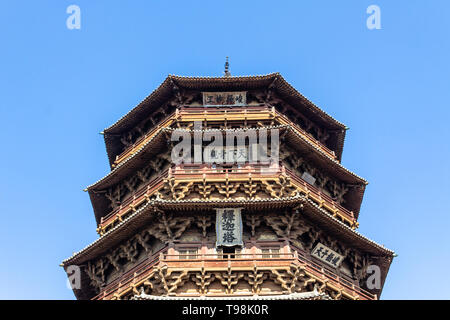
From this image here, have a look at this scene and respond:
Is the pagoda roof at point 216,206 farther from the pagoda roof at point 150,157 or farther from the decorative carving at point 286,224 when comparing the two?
the pagoda roof at point 150,157

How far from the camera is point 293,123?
25.9 metres

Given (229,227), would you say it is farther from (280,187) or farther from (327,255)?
(327,255)

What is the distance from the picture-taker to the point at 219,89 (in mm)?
25531

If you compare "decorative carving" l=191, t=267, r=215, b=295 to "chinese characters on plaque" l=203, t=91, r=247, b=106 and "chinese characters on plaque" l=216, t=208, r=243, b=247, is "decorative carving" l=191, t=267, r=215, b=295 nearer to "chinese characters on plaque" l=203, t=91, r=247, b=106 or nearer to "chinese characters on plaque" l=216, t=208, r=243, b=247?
"chinese characters on plaque" l=216, t=208, r=243, b=247

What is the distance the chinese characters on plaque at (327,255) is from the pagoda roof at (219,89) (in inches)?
249

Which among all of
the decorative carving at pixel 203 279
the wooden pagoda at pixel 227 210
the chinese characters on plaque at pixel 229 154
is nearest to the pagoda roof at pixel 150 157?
the wooden pagoda at pixel 227 210

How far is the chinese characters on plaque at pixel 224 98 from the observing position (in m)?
25.4

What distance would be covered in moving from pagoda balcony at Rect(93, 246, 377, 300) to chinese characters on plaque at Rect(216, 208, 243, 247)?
44cm

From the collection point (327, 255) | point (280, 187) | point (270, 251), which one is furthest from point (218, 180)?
point (327, 255)

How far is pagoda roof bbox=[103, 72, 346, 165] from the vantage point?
2522 cm

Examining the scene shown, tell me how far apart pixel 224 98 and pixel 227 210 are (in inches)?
227
